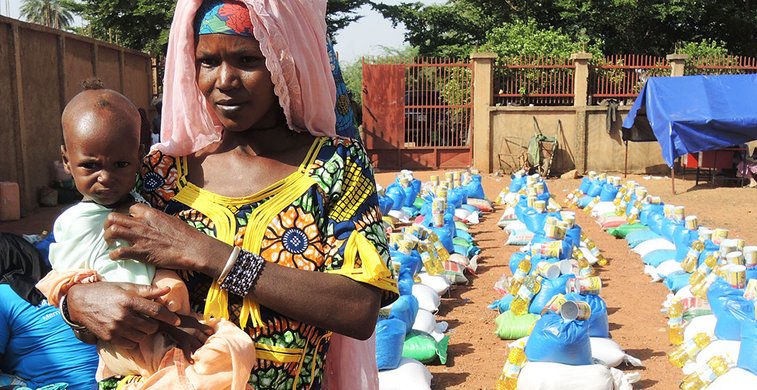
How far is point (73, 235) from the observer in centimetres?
157

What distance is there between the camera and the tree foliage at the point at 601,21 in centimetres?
2109

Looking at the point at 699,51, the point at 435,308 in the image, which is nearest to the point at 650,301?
the point at 435,308

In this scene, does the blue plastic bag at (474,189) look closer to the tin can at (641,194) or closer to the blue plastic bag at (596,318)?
the tin can at (641,194)

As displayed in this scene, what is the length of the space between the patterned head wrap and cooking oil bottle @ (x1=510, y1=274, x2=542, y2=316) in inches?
165

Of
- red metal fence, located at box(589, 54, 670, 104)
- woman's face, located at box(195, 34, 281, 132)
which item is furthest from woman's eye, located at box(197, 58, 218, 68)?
red metal fence, located at box(589, 54, 670, 104)

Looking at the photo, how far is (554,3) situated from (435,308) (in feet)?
57.5

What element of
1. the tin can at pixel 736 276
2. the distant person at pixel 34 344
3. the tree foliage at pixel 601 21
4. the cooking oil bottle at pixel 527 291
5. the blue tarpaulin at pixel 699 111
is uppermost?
the tree foliage at pixel 601 21

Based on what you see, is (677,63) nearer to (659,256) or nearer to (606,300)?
(659,256)

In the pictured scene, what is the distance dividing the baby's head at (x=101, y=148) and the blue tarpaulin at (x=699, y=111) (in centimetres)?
1168

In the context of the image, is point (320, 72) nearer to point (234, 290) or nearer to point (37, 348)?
point (234, 290)

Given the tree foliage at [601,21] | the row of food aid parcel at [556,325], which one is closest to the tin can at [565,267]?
the row of food aid parcel at [556,325]

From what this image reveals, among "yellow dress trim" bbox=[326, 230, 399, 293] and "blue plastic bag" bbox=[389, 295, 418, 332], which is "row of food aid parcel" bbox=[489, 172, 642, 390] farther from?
"yellow dress trim" bbox=[326, 230, 399, 293]

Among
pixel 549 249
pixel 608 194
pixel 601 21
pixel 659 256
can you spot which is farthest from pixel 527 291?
pixel 601 21

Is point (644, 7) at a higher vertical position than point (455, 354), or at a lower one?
higher
